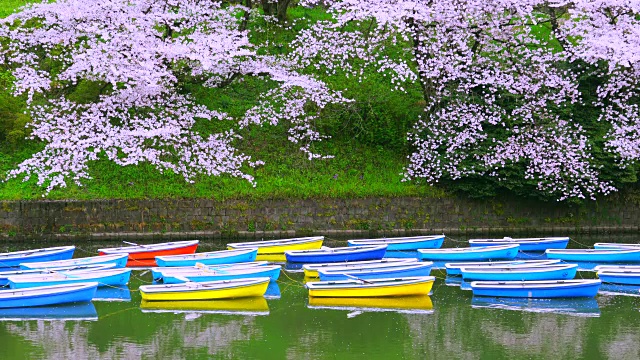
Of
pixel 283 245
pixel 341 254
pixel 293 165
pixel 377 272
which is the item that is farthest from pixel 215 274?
pixel 293 165

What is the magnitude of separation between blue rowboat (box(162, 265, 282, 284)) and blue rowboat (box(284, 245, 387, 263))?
2.21 metres

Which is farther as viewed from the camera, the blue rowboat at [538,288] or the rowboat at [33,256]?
the rowboat at [33,256]

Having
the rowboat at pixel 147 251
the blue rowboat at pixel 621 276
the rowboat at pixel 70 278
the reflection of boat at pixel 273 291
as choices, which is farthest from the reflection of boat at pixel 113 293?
the blue rowboat at pixel 621 276

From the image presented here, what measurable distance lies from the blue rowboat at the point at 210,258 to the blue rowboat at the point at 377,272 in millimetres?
2831

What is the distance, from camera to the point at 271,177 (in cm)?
2244

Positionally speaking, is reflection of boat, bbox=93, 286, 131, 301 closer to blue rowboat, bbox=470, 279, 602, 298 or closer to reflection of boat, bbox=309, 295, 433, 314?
reflection of boat, bbox=309, 295, 433, 314

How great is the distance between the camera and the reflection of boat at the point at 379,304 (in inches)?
562

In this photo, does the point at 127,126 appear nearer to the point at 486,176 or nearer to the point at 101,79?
the point at 101,79

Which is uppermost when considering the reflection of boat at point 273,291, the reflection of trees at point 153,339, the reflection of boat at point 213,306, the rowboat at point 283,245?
the rowboat at point 283,245

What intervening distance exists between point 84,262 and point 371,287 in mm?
6573

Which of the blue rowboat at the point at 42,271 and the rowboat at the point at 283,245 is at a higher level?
the rowboat at the point at 283,245

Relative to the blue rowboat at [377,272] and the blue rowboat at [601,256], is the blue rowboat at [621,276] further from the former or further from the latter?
the blue rowboat at [377,272]

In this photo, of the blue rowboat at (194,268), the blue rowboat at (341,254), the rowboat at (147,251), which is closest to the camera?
the blue rowboat at (194,268)

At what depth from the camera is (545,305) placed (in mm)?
14383
